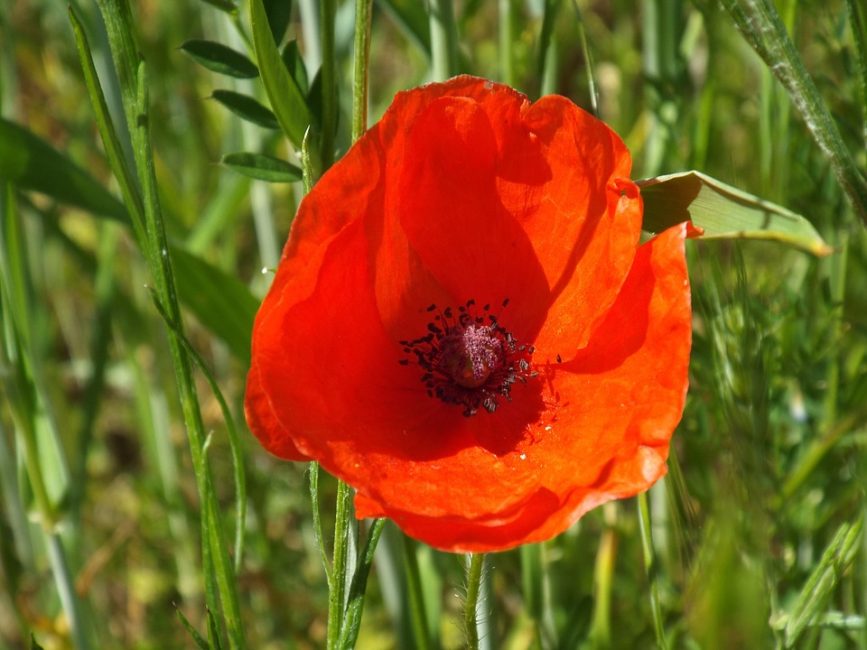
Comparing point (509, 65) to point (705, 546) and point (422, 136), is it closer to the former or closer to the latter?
point (422, 136)

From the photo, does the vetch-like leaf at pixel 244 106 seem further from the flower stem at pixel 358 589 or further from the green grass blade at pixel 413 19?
the flower stem at pixel 358 589

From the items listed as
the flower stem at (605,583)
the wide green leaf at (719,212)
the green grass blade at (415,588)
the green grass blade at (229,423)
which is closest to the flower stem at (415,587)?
the green grass blade at (415,588)

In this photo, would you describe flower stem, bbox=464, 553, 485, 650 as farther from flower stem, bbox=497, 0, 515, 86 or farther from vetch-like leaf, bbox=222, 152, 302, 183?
flower stem, bbox=497, 0, 515, 86

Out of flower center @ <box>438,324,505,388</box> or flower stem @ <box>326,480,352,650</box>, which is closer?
flower stem @ <box>326,480,352,650</box>

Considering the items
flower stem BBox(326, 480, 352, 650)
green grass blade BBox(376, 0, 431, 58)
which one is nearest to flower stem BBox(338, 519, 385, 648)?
flower stem BBox(326, 480, 352, 650)

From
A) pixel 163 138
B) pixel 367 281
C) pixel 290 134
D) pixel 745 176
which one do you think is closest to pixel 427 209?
pixel 367 281

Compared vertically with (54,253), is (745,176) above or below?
above
